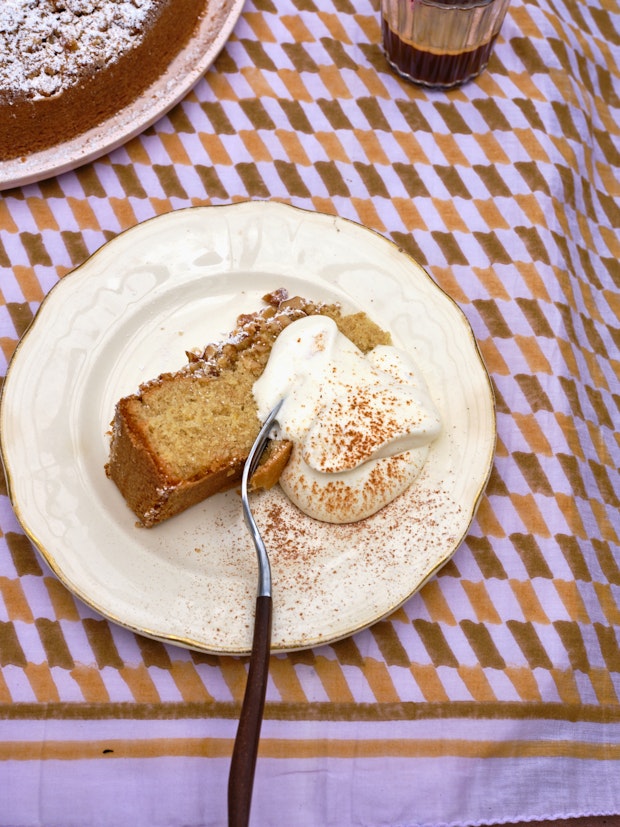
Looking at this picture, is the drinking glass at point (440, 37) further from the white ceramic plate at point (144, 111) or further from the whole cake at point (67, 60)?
the whole cake at point (67, 60)

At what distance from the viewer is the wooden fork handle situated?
4.45ft

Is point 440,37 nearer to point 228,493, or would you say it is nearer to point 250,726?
point 228,493

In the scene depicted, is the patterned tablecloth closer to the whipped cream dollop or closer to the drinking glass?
the drinking glass

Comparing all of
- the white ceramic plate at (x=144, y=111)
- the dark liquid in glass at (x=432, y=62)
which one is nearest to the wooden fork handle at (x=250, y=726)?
the white ceramic plate at (x=144, y=111)

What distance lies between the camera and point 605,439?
6.62ft

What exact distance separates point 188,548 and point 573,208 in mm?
Answer: 1414

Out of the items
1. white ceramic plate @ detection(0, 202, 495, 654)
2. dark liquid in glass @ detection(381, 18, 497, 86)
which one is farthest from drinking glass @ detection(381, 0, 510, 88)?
white ceramic plate @ detection(0, 202, 495, 654)

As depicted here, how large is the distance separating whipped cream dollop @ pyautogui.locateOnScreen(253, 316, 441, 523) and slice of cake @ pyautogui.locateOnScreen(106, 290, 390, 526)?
6 cm

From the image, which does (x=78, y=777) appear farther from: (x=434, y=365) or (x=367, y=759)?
(x=434, y=365)

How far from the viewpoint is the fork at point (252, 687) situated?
1359 mm

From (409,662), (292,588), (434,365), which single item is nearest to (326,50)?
(434,365)

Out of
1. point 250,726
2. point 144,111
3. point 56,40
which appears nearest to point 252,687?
point 250,726

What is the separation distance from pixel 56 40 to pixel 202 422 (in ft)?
3.39

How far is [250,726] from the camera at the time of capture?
1.41 meters
